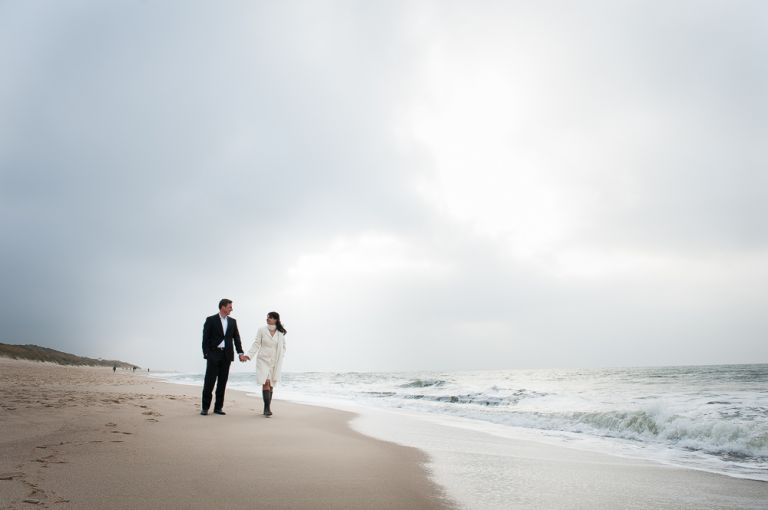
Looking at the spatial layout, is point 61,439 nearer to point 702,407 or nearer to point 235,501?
point 235,501

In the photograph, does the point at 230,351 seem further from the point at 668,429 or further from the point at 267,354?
the point at 668,429

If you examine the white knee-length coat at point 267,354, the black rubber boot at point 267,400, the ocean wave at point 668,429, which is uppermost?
the white knee-length coat at point 267,354

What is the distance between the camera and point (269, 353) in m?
8.21

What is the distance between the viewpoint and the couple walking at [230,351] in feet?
25.4

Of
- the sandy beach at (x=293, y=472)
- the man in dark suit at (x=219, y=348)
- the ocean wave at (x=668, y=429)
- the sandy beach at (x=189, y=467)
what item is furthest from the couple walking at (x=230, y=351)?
the ocean wave at (x=668, y=429)

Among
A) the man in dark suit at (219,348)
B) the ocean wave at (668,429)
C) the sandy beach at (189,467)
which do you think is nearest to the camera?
the sandy beach at (189,467)

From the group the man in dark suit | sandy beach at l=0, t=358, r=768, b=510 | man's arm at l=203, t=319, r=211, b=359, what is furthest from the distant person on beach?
sandy beach at l=0, t=358, r=768, b=510

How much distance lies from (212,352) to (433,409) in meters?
8.45

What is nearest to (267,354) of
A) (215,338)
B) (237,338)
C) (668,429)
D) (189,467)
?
(237,338)

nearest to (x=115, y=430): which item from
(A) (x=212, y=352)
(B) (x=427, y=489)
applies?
(A) (x=212, y=352)

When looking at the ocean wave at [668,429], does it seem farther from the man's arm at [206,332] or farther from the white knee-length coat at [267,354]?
the man's arm at [206,332]

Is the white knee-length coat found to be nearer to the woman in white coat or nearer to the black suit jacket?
the woman in white coat

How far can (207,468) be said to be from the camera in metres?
3.53

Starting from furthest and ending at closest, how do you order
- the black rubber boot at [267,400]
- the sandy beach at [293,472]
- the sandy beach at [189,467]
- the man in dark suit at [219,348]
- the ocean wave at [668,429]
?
the black rubber boot at [267,400]
the man in dark suit at [219,348]
the ocean wave at [668,429]
the sandy beach at [293,472]
the sandy beach at [189,467]
